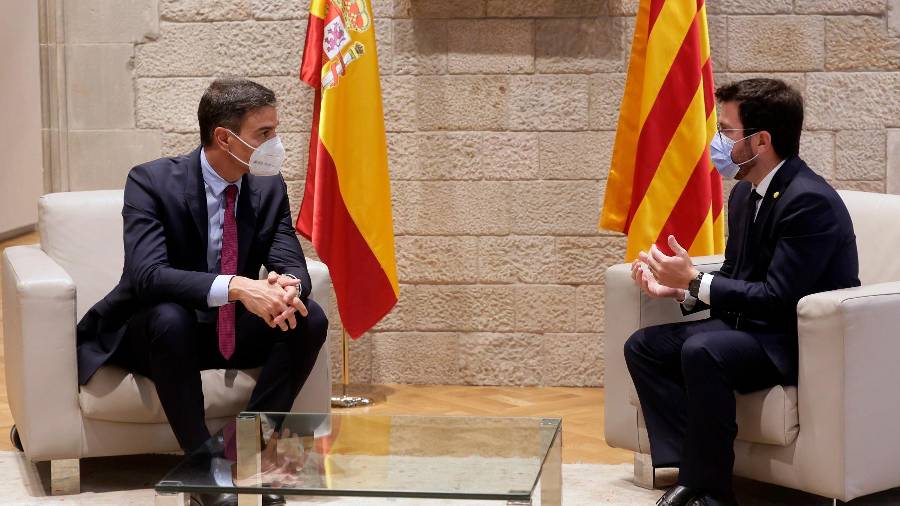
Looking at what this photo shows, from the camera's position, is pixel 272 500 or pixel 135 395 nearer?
pixel 272 500

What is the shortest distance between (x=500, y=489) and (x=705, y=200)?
2.21 metres

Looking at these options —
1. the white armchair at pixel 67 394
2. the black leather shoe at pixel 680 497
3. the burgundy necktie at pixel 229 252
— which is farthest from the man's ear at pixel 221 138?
the black leather shoe at pixel 680 497

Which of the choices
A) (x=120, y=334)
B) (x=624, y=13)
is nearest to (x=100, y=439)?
(x=120, y=334)

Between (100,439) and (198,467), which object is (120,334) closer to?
(100,439)

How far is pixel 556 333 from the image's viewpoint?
507 centimetres

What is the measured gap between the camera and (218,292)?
3.40 metres

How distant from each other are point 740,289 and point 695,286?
0.13 m

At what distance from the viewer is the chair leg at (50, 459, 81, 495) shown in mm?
3502

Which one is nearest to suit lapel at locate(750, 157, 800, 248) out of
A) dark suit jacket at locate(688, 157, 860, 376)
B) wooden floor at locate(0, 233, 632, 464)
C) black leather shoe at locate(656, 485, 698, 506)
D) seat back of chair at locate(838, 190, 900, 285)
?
dark suit jacket at locate(688, 157, 860, 376)

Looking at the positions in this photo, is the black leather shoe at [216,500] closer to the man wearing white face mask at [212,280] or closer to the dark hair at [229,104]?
the man wearing white face mask at [212,280]

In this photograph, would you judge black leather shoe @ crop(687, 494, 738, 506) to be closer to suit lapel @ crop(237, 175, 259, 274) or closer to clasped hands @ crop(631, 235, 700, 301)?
clasped hands @ crop(631, 235, 700, 301)

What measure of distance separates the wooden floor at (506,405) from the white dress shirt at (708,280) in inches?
30.2

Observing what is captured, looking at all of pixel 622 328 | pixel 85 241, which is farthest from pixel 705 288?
pixel 85 241

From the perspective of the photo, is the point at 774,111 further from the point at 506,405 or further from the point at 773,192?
the point at 506,405
